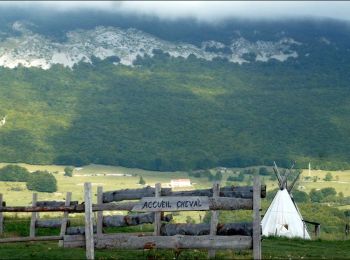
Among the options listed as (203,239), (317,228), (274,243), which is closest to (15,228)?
(274,243)

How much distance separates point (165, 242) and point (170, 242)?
136 mm

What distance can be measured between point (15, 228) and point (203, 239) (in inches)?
704

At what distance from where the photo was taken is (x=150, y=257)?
73.5 feet

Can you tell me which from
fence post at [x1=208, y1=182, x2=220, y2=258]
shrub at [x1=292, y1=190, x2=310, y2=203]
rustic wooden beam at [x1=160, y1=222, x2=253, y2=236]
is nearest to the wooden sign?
rustic wooden beam at [x1=160, y1=222, x2=253, y2=236]

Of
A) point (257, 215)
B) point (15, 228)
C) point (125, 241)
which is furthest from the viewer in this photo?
point (15, 228)

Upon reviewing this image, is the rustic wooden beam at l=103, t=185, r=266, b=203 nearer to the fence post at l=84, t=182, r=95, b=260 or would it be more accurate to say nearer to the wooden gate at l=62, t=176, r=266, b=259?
the wooden gate at l=62, t=176, r=266, b=259

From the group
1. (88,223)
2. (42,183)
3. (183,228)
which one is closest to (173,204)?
(183,228)

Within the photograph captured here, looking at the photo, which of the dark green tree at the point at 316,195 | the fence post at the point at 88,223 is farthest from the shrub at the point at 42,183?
the fence post at the point at 88,223

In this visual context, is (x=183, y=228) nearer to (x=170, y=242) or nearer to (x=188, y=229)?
(x=188, y=229)

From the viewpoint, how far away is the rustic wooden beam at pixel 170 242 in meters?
20.2

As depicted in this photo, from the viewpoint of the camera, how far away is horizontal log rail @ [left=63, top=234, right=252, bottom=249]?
20266 millimetres

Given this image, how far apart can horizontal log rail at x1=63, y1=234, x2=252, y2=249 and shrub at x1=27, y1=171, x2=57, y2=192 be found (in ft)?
541

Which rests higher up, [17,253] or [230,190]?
[230,190]

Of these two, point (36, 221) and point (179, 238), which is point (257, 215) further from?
point (36, 221)
